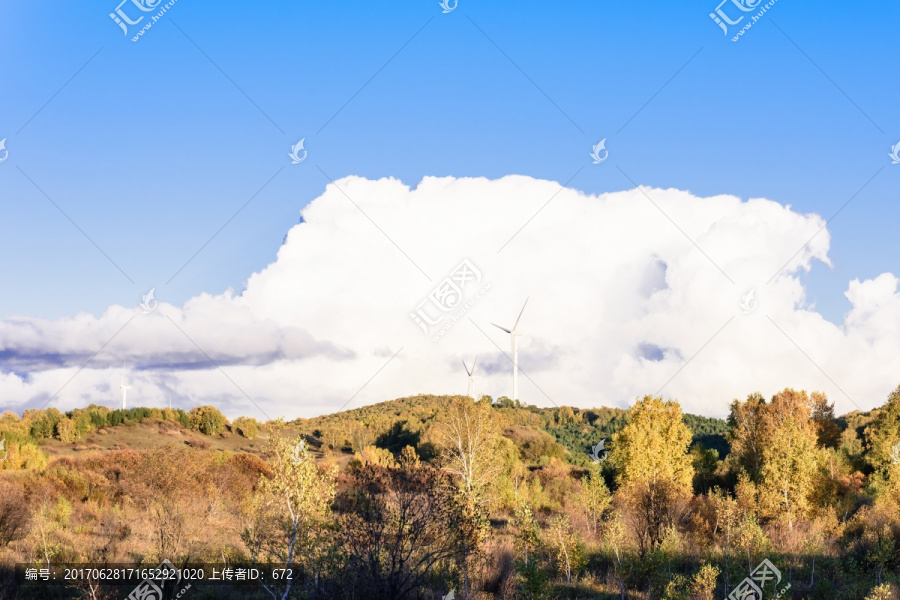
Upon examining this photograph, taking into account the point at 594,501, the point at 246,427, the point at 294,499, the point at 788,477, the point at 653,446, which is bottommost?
Answer: the point at 594,501

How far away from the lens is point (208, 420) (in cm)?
11300

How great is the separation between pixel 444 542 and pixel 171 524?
15.4 m

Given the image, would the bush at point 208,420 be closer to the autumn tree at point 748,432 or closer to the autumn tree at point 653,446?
the autumn tree at point 653,446

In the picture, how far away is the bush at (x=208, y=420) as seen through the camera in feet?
367

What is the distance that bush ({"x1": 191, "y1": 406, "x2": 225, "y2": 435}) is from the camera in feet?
367

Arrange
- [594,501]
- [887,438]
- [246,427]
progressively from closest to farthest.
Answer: [594,501] → [887,438] → [246,427]

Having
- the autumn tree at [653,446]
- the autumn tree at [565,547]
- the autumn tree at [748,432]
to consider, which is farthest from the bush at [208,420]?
the autumn tree at [565,547]

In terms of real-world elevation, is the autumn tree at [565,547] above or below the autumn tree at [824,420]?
below

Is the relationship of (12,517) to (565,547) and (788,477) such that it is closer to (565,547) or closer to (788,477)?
(565,547)

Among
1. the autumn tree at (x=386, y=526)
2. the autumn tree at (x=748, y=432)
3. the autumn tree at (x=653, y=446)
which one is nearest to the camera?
the autumn tree at (x=386, y=526)

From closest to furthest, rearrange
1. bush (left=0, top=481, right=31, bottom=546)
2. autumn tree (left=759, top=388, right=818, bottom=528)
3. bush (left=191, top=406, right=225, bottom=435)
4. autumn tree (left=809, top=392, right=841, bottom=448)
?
bush (left=0, top=481, right=31, bottom=546) < autumn tree (left=759, top=388, right=818, bottom=528) < autumn tree (left=809, top=392, right=841, bottom=448) < bush (left=191, top=406, right=225, bottom=435)

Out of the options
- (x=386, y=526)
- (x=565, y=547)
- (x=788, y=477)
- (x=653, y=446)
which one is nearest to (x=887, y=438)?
(x=788, y=477)

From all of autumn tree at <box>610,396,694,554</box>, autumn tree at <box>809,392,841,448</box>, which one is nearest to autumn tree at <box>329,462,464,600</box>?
autumn tree at <box>610,396,694,554</box>

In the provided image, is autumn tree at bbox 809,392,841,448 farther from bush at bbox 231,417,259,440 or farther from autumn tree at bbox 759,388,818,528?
bush at bbox 231,417,259,440
